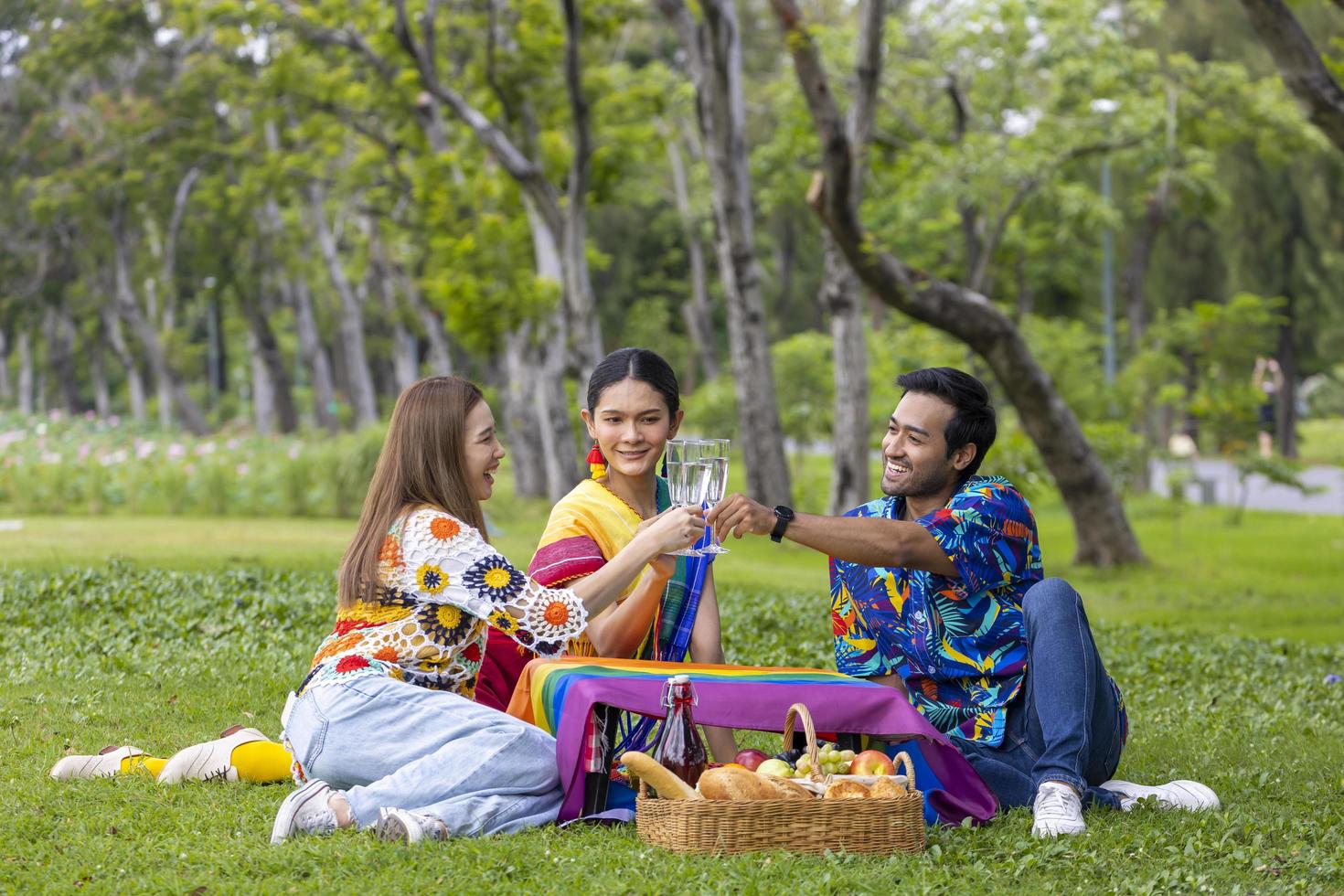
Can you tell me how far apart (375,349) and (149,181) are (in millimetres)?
20932

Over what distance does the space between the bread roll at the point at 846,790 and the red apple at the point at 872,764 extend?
0.36 feet

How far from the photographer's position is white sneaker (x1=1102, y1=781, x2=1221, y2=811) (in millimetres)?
5281

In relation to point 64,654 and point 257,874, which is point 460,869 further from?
point 64,654

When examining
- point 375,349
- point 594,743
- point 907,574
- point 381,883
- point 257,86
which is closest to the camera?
point 381,883

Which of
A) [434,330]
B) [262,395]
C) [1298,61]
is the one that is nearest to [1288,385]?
[434,330]

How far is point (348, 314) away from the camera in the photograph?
108 ft

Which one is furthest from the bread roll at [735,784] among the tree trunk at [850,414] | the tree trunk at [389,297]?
the tree trunk at [389,297]

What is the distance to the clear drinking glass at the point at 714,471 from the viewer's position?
4.58 m

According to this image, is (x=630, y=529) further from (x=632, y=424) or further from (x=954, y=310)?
(x=954, y=310)

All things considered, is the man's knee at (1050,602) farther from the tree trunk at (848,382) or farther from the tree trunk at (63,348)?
the tree trunk at (63,348)

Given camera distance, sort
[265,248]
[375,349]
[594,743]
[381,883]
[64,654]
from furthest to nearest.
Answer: [375,349] → [265,248] → [64,654] → [594,743] → [381,883]

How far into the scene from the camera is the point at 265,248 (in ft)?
119

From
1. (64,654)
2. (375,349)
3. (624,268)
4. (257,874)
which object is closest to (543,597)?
(257,874)

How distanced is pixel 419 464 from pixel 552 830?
121 cm
